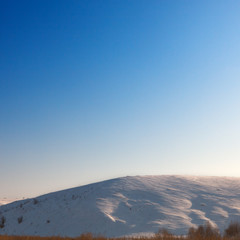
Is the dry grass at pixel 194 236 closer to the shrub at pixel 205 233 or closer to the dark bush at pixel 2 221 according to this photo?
the shrub at pixel 205 233

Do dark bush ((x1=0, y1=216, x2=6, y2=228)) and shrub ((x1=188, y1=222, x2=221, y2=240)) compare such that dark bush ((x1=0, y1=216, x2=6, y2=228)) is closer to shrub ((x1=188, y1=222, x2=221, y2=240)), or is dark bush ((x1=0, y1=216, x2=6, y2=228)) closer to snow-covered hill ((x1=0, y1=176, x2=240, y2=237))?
snow-covered hill ((x1=0, y1=176, x2=240, y2=237))

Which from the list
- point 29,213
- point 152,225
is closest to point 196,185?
point 152,225

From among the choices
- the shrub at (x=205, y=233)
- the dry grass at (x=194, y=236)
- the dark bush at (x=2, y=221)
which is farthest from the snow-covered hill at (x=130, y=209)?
the shrub at (x=205, y=233)

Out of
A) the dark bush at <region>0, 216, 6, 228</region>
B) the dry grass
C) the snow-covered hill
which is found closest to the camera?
the dry grass

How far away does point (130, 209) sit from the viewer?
17.8 metres

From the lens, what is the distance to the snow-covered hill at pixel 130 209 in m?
15.7

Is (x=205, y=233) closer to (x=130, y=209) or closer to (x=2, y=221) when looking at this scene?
(x=130, y=209)

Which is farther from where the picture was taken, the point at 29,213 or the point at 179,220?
the point at 29,213

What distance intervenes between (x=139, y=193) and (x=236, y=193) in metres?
6.71

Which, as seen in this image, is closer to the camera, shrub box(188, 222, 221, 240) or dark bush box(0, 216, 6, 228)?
shrub box(188, 222, 221, 240)

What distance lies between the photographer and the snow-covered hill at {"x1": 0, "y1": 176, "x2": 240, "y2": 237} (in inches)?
620

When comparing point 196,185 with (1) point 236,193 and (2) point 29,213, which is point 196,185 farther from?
(2) point 29,213

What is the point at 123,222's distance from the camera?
Answer: 16062 mm

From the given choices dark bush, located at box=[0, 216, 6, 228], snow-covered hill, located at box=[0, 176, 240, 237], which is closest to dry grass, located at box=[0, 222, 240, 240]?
snow-covered hill, located at box=[0, 176, 240, 237]
